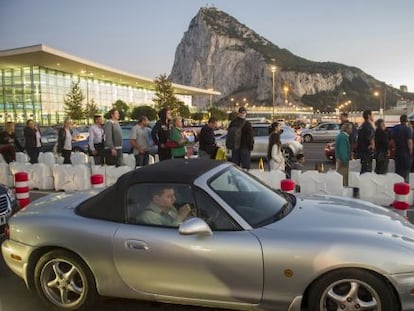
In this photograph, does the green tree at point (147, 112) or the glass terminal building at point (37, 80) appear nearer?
the glass terminal building at point (37, 80)

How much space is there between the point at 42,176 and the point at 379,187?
25.2 feet

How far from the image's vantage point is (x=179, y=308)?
3.91 metres

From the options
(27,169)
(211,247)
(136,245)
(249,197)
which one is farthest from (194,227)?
(27,169)

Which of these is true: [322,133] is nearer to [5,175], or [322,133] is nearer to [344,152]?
[344,152]

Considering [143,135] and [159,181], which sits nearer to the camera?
[159,181]

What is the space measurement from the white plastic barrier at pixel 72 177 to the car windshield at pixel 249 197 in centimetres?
639

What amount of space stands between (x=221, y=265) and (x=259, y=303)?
426mm

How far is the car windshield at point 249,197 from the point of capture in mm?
3674

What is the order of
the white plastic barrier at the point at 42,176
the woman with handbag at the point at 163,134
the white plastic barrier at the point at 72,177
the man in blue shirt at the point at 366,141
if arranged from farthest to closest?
1. the white plastic barrier at the point at 42,176
2. the white plastic barrier at the point at 72,177
3. the man in blue shirt at the point at 366,141
4. the woman with handbag at the point at 163,134

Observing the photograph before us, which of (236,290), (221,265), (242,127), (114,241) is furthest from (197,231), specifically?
(242,127)

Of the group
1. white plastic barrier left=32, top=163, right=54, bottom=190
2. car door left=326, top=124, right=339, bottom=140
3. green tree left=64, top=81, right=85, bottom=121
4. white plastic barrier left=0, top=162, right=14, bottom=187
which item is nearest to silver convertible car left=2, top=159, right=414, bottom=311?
white plastic barrier left=32, top=163, right=54, bottom=190

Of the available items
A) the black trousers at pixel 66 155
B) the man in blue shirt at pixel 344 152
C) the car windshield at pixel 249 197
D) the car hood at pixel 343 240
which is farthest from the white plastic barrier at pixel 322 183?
the black trousers at pixel 66 155

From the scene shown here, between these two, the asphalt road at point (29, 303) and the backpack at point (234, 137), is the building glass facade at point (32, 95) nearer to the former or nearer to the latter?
the backpack at point (234, 137)

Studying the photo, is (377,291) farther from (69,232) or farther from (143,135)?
(143,135)
